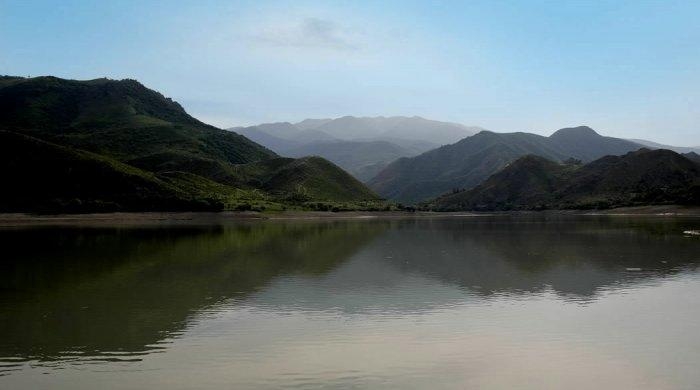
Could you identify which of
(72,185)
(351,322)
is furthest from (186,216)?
(351,322)

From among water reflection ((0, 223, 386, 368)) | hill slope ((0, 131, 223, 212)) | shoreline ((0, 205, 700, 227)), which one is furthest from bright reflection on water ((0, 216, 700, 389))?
hill slope ((0, 131, 223, 212))

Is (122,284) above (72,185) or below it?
below

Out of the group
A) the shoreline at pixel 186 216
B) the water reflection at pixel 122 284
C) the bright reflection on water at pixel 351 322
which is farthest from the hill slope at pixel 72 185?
the bright reflection on water at pixel 351 322

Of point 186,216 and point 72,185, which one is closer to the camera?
point 186,216

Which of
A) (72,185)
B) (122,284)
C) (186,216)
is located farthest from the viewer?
(72,185)

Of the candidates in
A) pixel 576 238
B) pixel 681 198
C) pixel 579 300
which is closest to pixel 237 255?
pixel 579 300

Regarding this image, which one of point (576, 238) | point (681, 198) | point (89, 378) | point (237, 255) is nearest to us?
point (89, 378)

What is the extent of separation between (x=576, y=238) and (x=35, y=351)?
6336 cm

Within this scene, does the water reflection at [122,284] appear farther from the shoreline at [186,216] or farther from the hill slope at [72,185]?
the hill slope at [72,185]

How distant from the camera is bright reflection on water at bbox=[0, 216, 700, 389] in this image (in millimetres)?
16953

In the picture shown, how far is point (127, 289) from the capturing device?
1287 inches

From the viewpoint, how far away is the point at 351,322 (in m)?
23.9

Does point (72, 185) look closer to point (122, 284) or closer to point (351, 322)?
point (122, 284)

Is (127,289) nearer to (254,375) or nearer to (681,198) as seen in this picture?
(254,375)
